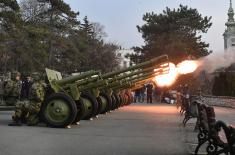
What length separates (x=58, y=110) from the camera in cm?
1811

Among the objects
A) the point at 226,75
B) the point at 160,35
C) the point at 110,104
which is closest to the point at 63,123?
the point at 110,104

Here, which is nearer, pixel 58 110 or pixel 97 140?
pixel 97 140

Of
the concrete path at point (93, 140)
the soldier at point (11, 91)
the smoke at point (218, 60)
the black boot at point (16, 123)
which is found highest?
the smoke at point (218, 60)

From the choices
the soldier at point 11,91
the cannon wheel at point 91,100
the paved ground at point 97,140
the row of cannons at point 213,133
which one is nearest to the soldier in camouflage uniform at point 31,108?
the paved ground at point 97,140

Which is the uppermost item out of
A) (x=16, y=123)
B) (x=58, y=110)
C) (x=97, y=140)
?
(x=58, y=110)

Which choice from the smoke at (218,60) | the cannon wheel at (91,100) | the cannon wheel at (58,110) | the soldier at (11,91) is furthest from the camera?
the soldier at (11,91)

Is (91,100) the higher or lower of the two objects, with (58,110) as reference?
higher

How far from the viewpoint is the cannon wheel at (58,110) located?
59.2ft

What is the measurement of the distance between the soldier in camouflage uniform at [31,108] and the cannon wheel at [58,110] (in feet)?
0.73

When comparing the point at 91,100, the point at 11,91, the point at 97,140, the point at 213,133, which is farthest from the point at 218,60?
the point at 213,133

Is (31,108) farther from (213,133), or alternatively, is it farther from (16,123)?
(213,133)

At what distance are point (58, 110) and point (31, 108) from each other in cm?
84

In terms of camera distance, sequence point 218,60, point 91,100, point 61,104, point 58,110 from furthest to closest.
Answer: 1. point 218,60
2. point 91,100
3. point 61,104
4. point 58,110

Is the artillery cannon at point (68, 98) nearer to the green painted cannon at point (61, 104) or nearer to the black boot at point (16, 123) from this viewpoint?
the green painted cannon at point (61, 104)
